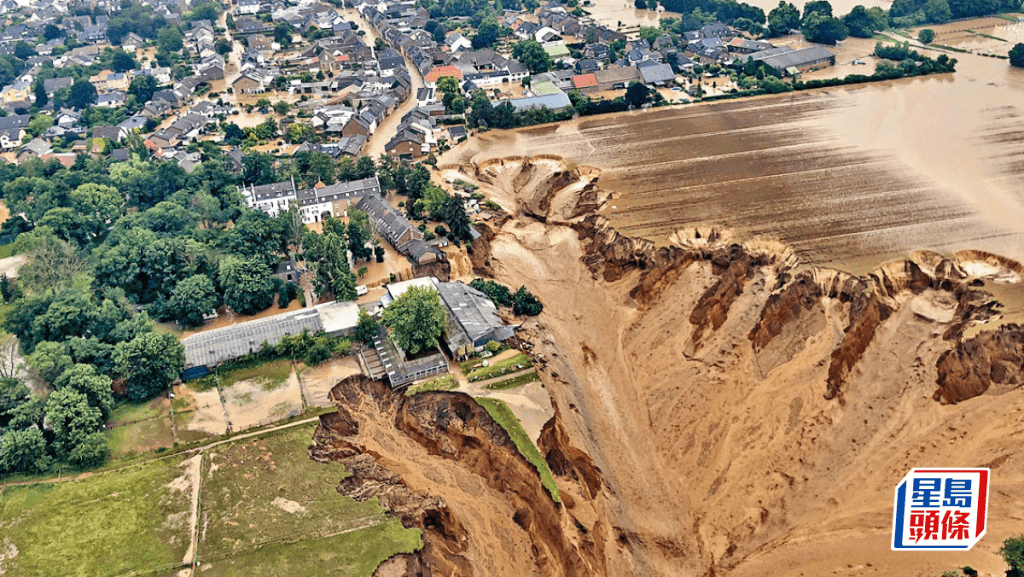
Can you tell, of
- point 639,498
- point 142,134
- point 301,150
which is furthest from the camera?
point 142,134

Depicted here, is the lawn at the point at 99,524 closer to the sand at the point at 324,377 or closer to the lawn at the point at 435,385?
the sand at the point at 324,377

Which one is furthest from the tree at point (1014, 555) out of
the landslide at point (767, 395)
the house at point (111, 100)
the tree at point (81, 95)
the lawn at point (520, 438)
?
the tree at point (81, 95)

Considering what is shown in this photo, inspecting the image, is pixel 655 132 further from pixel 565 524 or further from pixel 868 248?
pixel 565 524

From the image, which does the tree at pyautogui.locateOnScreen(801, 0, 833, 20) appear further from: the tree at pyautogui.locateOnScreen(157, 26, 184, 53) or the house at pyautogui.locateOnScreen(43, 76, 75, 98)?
the house at pyautogui.locateOnScreen(43, 76, 75, 98)

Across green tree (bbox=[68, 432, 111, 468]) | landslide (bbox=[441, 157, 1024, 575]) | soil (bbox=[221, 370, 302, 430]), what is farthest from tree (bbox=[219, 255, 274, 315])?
landslide (bbox=[441, 157, 1024, 575])

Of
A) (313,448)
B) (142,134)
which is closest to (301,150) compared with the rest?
(142,134)

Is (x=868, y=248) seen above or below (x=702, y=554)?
above

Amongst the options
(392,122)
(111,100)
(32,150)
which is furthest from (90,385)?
(111,100)
